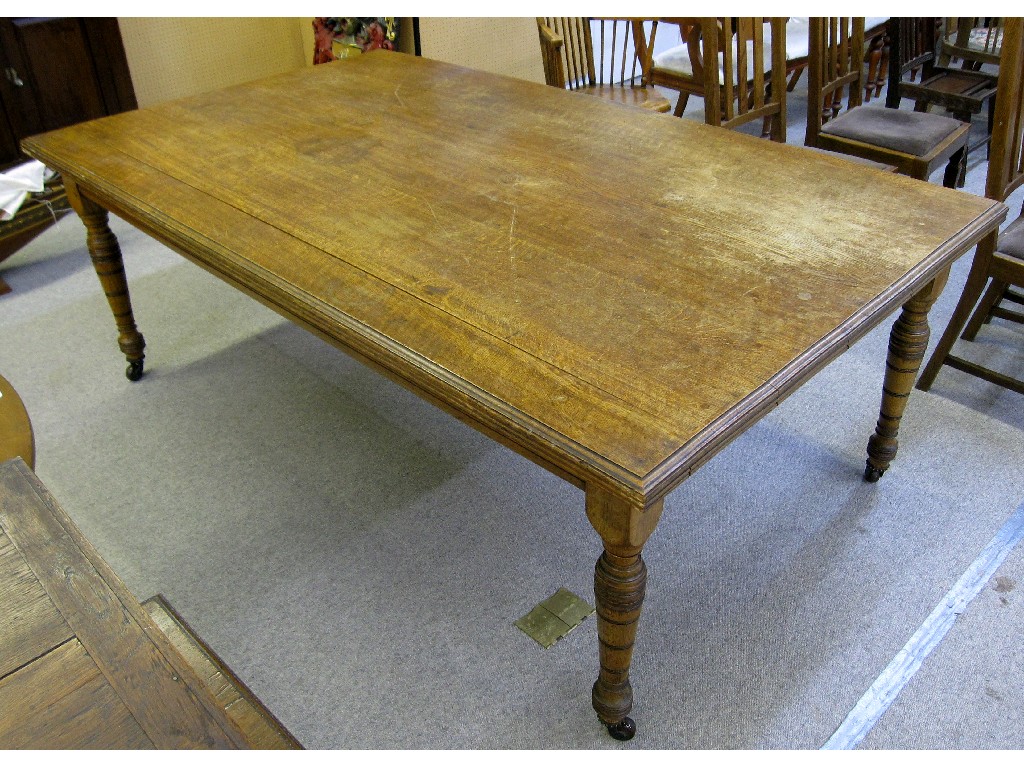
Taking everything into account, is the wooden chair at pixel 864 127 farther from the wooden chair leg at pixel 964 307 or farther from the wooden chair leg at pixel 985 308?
the wooden chair leg at pixel 964 307

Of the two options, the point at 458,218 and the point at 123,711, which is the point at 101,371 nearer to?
the point at 458,218

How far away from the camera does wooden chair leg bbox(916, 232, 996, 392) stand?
2.00 metres

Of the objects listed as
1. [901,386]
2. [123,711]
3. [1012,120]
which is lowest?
[901,386]

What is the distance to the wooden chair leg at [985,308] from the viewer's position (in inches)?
84.8

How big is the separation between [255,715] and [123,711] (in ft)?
1.08

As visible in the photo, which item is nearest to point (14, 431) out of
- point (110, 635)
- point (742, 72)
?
point (110, 635)

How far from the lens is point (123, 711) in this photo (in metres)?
0.86

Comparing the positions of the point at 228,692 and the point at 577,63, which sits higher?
the point at 577,63

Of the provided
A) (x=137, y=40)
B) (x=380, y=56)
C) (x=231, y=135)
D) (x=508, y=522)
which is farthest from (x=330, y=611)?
(x=137, y=40)

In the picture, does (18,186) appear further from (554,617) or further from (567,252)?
(554,617)

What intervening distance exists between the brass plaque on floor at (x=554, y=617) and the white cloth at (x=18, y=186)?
7.24ft

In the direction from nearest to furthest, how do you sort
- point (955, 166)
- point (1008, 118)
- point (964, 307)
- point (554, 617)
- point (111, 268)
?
point (554, 617), point (1008, 118), point (964, 307), point (111, 268), point (955, 166)

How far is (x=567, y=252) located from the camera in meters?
1.50

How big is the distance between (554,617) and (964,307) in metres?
1.28
